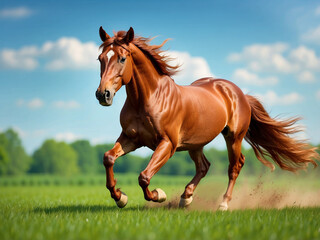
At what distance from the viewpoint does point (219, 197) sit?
6.71 metres

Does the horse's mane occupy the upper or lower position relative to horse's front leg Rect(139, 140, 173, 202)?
upper

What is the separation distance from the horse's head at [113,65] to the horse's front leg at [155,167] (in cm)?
94

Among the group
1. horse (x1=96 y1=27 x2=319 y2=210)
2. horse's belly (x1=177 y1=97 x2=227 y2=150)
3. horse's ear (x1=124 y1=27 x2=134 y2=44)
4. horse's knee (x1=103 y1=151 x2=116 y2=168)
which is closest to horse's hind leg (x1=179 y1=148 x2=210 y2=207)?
horse (x1=96 y1=27 x2=319 y2=210)

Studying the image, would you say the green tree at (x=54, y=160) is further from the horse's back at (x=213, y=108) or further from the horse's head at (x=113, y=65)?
the horse's head at (x=113, y=65)

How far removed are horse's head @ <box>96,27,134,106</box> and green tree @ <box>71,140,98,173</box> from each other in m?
39.0

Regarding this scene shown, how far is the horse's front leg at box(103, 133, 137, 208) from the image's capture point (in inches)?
178

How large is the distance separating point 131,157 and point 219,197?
32.0 m

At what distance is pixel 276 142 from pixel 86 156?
43.1m

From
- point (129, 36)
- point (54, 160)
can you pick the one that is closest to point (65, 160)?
point (54, 160)

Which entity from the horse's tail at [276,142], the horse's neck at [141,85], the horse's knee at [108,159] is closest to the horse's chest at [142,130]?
the horse's neck at [141,85]

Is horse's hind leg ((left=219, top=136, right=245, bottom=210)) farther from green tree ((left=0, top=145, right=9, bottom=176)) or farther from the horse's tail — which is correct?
green tree ((left=0, top=145, right=9, bottom=176))

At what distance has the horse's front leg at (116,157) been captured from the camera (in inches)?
178

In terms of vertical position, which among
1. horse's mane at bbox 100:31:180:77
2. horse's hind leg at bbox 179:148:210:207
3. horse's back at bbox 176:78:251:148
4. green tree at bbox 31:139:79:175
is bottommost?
green tree at bbox 31:139:79:175

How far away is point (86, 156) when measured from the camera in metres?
48.0
